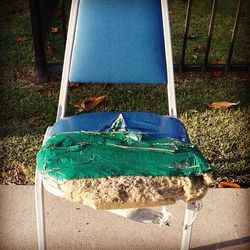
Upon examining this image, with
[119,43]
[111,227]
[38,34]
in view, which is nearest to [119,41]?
[119,43]

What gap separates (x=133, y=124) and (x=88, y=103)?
1332 millimetres

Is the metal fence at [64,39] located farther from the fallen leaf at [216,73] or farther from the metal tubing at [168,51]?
the metal tubing at [168,51]

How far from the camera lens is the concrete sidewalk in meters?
2.07

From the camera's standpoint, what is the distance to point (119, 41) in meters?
2.04

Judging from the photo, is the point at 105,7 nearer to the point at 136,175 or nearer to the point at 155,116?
the point at 155,116

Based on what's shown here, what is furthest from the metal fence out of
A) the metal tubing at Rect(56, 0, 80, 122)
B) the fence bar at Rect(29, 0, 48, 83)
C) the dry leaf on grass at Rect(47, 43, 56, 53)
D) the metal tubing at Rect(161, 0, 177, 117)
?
the metal tubing at Rect(161, 0, 177, 117)

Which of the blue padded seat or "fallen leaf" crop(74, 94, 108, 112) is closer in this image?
the blue padded seat

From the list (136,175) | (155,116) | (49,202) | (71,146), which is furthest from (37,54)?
(136,175)

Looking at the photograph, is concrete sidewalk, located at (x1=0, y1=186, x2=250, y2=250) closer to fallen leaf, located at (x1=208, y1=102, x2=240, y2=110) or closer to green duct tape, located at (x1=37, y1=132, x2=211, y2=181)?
green duct tape, located at (x1=37, y1=132, x2=211, y2=181)

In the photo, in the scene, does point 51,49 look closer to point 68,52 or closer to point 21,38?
point 21,38

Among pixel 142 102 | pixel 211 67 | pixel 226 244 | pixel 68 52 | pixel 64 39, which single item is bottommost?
pixel 226 244

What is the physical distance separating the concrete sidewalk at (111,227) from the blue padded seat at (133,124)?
0.56 metres

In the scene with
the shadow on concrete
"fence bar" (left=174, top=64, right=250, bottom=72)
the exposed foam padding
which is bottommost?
the shadow on concrete

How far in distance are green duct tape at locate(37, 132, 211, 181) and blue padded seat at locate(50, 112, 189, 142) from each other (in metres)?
0.12
